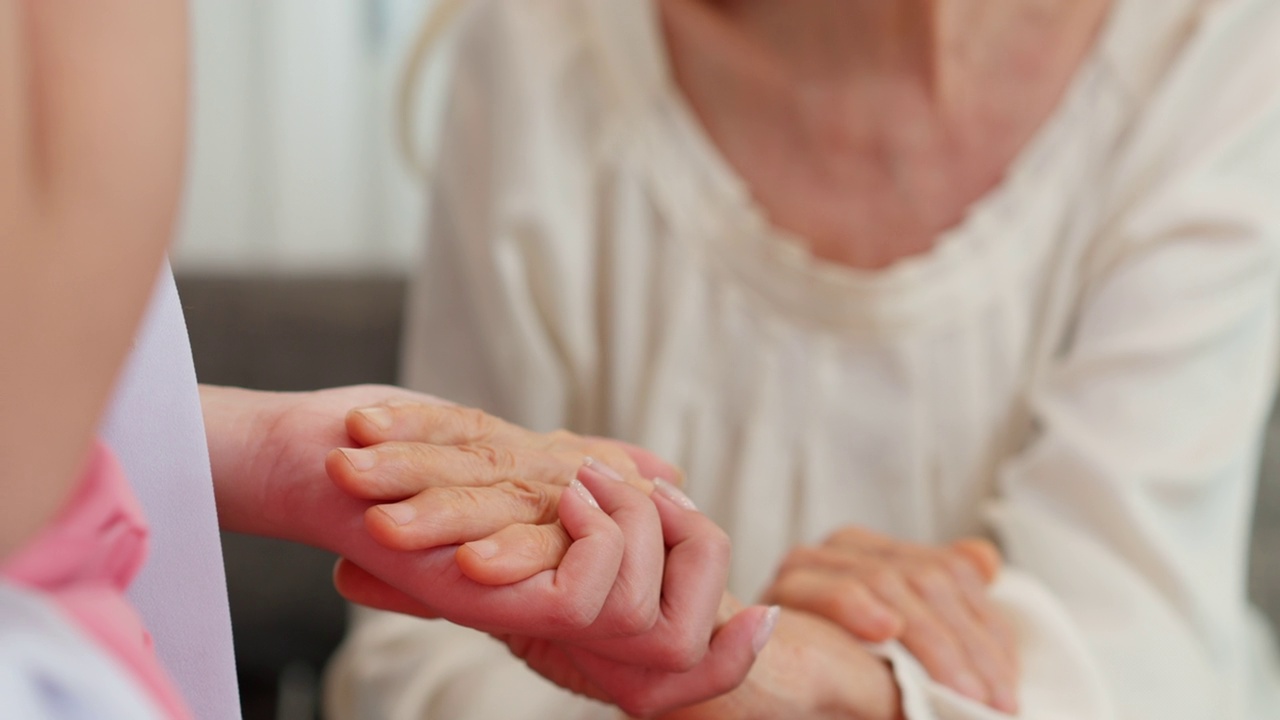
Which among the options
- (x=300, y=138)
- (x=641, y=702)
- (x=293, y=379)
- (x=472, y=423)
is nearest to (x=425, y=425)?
(x=472, y=423)

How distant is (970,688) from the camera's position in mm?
564

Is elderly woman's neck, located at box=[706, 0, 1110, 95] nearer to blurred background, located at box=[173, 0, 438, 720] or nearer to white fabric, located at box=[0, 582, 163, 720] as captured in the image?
blurred background, located at box=[173, 0, 438, 720]

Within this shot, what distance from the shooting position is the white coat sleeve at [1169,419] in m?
0.71

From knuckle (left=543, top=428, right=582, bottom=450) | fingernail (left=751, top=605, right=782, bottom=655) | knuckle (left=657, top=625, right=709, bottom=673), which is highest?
knuckle (left=543, top=428, right=582, bottom=450)

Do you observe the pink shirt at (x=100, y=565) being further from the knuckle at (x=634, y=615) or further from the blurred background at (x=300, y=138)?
the blurred background at (x=300, y=138)

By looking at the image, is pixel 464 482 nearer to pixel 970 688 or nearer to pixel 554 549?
pixel 554 549

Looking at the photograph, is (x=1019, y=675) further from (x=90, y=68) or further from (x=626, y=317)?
(x=90, y=68)

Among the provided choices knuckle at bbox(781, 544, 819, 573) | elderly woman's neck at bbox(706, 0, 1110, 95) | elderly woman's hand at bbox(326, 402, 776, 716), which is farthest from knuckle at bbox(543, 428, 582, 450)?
elderly woman's neck at bbox(706, 0, 1110, 95)

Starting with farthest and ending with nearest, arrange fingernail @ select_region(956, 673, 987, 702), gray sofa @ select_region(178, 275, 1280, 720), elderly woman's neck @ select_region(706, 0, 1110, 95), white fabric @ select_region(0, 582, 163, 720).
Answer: gray sofa @ select_region(178, 275, 1280, 720)
elderly woman's neck @ select_region(706, 0, 1110, 95)
fingernail @ select_region(956, 673, 987, 702)
white fabric @ select_region(0, 582, 163, 720)

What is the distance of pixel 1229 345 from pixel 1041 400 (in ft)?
0.42

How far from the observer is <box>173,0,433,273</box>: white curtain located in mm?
1501

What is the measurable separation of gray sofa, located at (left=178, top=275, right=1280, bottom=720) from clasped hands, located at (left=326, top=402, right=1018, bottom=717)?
2.13 feet

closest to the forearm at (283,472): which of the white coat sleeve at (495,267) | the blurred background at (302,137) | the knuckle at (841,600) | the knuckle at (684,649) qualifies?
the knuckle at (684,649)

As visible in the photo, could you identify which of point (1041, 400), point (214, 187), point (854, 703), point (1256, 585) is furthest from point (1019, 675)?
point (214, 187)
